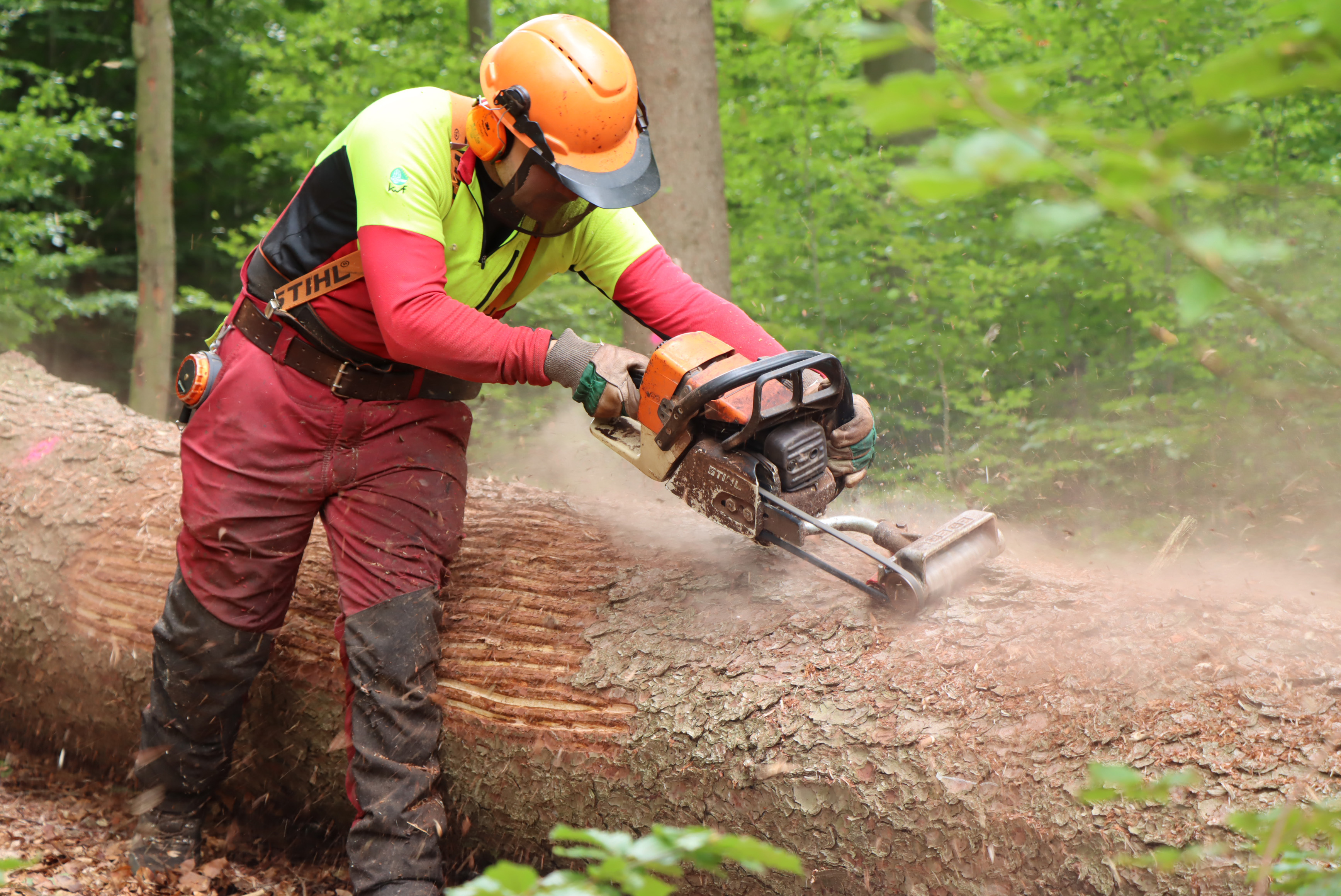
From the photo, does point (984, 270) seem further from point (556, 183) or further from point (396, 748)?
point (396, 748)

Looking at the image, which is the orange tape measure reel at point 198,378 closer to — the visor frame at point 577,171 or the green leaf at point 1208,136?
the visor frame at point 577,171

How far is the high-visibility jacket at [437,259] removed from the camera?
2.49 m

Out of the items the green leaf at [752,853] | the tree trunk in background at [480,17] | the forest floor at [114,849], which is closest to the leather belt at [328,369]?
the forest floor at [114,849]

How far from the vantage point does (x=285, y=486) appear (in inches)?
112

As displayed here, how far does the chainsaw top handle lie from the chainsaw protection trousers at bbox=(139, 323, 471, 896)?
83cm

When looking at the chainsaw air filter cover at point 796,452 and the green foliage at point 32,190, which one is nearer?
the chainsaw air filter cover at point 796,452

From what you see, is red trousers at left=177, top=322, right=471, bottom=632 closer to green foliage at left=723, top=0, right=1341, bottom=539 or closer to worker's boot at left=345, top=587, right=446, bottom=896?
worker's boot at left=345, top=587, right=446, bottom=896

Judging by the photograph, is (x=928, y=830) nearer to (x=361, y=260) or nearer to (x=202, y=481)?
(x=361, y=260)

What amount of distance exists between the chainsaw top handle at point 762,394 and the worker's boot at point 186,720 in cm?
149

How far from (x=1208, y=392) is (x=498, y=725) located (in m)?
4.95

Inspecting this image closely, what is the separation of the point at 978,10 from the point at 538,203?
2016 mm

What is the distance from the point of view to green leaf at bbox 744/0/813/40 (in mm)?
791

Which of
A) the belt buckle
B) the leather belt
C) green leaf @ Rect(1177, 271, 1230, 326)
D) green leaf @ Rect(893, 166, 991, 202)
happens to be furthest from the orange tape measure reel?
green leaf @ Rect(1177, 271, 1230, 326)

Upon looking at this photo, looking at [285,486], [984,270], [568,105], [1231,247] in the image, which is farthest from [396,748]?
[984,270]
